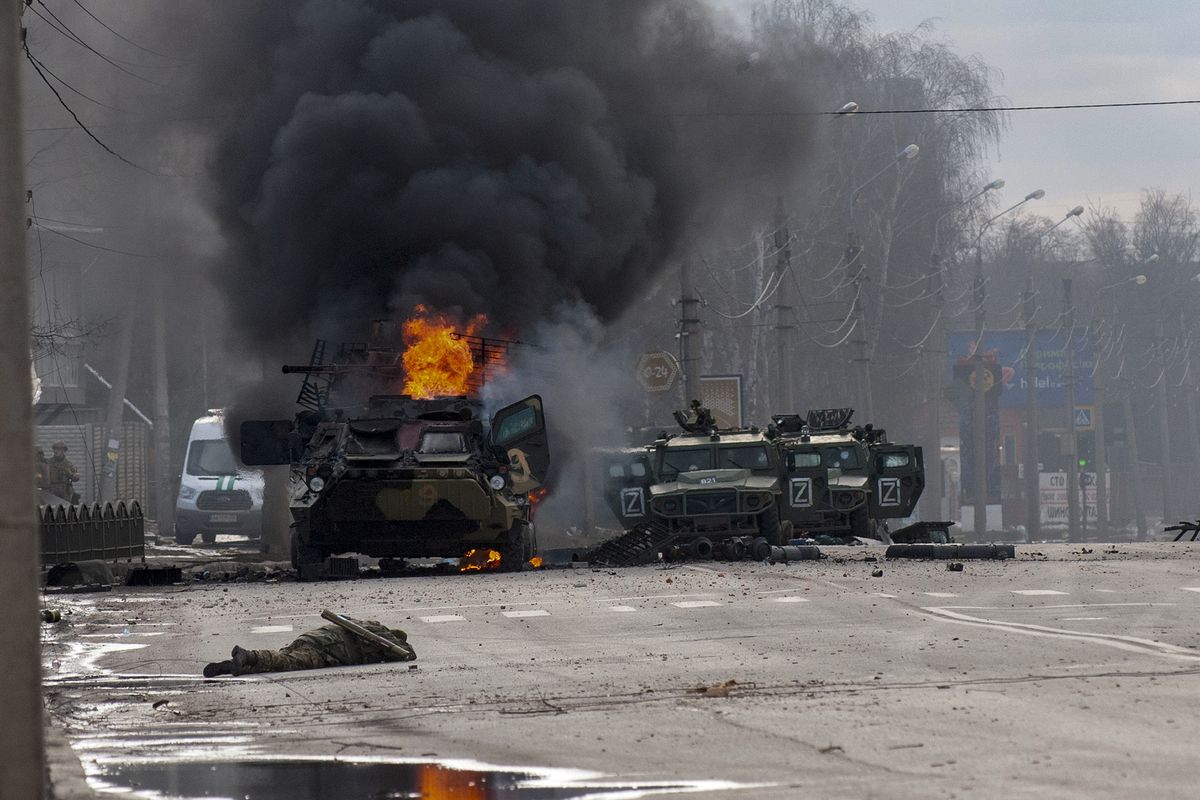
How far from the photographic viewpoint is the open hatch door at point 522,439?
2053cm

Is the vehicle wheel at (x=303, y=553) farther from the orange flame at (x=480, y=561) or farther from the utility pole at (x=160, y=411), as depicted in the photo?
the utility pole at (x=160, y=411)

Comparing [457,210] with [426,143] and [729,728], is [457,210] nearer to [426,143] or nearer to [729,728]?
[426,143]

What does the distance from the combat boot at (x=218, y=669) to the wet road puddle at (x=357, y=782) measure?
3388 mm

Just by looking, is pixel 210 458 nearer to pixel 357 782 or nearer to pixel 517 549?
pixel 517 549

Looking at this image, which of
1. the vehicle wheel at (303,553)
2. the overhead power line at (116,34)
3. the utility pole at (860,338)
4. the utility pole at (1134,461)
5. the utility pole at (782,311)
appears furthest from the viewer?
the utility pole at (1134,461)

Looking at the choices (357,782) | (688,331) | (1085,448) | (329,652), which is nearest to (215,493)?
(688,331)

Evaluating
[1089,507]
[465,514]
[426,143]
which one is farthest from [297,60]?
[1089,507]

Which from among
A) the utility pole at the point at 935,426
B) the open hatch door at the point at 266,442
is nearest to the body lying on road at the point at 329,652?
the open hatch door at the point at 266,442

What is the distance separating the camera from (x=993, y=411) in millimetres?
61656

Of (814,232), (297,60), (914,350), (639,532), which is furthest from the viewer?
(914,350)

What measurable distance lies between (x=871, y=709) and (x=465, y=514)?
1209cm

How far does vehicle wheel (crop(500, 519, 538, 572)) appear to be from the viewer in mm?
20641

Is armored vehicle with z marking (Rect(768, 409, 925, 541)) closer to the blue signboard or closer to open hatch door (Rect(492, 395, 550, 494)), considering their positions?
open hatch door (Rect(492, 395, 550, 494))

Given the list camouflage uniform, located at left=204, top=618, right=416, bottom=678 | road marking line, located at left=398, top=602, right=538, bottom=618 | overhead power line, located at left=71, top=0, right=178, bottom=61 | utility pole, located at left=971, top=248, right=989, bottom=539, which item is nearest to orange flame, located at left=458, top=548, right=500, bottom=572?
road marking line, located at left=398, top=602, right=538, bottom=618
